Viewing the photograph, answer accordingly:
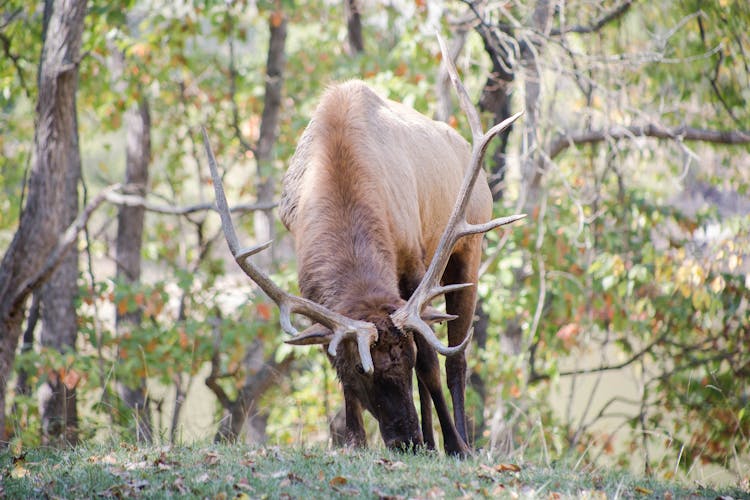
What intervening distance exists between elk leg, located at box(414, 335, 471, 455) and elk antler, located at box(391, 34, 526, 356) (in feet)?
1.92

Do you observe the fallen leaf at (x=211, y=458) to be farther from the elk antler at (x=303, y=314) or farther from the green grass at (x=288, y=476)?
the elk antler at (x=303, y=314)

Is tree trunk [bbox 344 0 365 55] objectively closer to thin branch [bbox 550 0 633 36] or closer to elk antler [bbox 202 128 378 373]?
thin branch [bbox 550 0 633 36]

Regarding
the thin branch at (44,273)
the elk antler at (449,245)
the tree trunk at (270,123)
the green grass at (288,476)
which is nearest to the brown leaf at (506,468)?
the green grass at (288,476)

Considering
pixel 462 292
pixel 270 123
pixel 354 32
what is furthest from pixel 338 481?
pixel 354 32

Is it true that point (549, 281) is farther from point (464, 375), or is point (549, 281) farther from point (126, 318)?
point (126, 318)

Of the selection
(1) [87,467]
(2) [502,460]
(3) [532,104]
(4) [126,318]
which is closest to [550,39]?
(3) [532,104]

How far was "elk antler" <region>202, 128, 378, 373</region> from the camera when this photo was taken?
14.9ft

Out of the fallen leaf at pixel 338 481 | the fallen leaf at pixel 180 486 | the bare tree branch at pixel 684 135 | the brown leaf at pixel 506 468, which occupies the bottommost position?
the brown leaf at pixel 506 468

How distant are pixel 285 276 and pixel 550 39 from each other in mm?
3344

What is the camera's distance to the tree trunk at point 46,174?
6.54 metres

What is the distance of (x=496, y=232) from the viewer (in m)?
8.99

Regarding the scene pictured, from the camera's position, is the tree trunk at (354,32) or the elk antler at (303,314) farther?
the tree trunk at (354,32)

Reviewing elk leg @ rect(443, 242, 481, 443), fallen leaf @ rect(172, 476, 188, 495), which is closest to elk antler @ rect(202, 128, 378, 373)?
fallen leaf @ rect(172, 476, 188, 495)

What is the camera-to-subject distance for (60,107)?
265 inches
